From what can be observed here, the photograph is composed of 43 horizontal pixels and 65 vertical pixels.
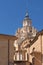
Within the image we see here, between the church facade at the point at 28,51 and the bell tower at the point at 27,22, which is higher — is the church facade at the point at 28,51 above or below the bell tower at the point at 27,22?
below

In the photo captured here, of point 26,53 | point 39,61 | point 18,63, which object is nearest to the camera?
point 39,61

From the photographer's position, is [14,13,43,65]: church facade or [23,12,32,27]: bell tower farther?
[23,12,32,27]: bell tower

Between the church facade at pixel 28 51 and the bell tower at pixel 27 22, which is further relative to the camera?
the bell tower at pixel 27 22

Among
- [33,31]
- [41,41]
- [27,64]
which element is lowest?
[27,64]

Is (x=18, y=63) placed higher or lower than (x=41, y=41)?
lower

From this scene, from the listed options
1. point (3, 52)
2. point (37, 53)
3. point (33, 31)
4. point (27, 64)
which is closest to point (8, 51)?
point (3, 52)

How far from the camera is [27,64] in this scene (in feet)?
125

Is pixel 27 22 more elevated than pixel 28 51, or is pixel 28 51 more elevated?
pixel 27 22

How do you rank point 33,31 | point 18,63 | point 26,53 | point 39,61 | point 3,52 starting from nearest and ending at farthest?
1. point 3,52
2. point 39,61
3. point 18,63
4. point 26,53
5. point 33,31

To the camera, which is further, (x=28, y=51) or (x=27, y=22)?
(x=27, y=22)

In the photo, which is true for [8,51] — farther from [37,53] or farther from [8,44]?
[37,53]

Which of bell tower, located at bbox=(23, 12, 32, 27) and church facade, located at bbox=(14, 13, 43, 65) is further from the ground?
bell tower, located at bbox=(23, 12, 32, 27)

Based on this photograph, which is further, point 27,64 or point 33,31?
point 33,31

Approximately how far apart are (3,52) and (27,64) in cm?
1034
